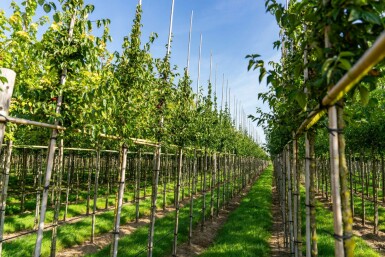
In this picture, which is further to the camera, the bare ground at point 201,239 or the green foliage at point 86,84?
the bare ground at point 201,239

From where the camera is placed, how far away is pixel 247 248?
9383 mm

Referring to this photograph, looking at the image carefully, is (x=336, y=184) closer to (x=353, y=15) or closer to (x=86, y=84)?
(x=353, y=15)

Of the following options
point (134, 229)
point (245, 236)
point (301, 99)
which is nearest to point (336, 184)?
point (301, 99)

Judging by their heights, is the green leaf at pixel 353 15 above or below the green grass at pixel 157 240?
Result: above

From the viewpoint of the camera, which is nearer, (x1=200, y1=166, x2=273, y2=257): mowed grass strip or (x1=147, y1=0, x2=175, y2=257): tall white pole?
(x1=147, y1=0, x2=175, y2=257): tall white pole

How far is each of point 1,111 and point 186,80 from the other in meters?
8.39

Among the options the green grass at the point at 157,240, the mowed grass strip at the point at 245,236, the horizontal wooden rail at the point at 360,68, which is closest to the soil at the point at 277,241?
the mowed grass strip at the point at 245,236

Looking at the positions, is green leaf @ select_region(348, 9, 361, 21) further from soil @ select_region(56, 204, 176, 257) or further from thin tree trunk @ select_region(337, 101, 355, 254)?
soil @ select_region(56, 204, 176, 257)

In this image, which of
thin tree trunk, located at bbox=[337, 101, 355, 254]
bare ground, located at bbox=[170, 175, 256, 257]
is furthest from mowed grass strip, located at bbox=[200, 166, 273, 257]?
thin tree trunk, located at bbox=[337, 101, 355, 254]

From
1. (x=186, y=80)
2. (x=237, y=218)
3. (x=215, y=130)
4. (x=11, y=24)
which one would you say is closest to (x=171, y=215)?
(x=237, y=218)

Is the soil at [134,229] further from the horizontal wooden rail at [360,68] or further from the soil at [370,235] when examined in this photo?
the horizontal wooden rail at [360,68]

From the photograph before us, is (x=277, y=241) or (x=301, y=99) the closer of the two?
(x=301, y=99)

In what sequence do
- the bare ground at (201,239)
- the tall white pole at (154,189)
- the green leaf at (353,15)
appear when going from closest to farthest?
1. the green leaf at (353,15)
2. the tall white pole at (154,189)
3. the bare ground at (201,239)

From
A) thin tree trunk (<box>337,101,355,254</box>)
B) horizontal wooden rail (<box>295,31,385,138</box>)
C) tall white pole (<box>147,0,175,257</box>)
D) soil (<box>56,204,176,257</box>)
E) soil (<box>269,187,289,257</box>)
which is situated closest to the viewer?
horizontal wooden rail (<box>295,31,385,138</box>)
